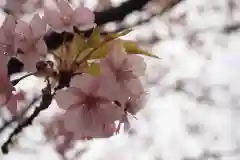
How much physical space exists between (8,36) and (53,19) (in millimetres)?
65

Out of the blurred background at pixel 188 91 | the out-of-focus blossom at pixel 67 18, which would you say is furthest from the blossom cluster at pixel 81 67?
the blurred background at pixel 188 91

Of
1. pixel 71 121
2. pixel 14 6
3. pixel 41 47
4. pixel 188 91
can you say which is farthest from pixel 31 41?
pixel 188 91

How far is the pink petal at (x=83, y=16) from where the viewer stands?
549 mm

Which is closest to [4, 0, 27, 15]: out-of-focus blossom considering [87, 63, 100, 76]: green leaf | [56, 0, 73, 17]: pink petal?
[56, 0, 73, 17]: pink petal

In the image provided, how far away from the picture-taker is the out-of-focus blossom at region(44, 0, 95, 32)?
21.1 inches

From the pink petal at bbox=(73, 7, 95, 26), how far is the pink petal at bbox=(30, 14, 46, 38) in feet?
0.18

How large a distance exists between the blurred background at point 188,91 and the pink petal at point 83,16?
1.33 meters

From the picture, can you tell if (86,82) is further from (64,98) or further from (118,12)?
(118,12)

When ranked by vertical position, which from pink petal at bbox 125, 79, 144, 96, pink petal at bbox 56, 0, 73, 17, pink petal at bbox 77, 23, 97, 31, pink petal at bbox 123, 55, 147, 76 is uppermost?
pink petal at bbox 56, 0, 73, 17

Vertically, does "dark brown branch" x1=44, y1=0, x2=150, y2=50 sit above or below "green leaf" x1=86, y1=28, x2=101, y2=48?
below

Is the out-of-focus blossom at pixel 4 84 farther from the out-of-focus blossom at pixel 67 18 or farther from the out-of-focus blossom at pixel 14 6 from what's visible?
the out-of-focus blossom at pixel 14 6

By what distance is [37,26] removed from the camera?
1.70ft

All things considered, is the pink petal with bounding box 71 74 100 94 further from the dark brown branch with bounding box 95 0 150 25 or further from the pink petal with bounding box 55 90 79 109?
Answer: the dark brown branch with bounding box 95 0 150 25

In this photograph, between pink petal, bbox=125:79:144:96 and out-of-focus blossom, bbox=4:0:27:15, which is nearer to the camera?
pink petal, bbox=125:79:144:96
